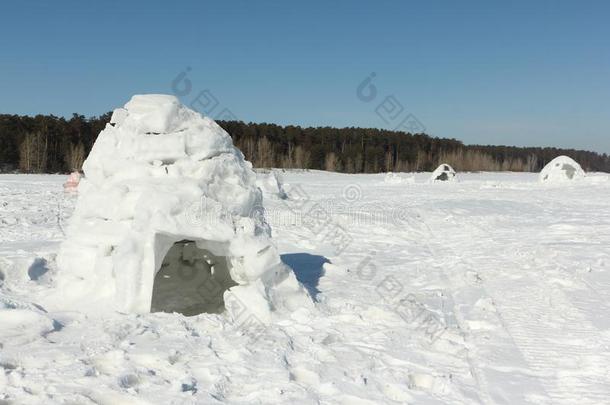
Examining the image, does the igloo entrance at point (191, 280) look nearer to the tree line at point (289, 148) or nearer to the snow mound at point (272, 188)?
the snow mound at point (272, 188)

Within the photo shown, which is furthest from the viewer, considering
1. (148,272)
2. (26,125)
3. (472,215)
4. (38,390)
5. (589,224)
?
(26,125)

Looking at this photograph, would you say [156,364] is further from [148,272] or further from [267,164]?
[267,164]

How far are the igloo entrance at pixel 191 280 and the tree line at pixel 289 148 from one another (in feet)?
114

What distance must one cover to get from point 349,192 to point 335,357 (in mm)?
21106

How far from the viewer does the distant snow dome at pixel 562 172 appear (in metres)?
31.5

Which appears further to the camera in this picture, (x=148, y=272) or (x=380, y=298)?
(x=380, y=298)

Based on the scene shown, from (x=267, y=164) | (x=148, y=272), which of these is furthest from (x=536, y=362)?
(x=267, y=164)

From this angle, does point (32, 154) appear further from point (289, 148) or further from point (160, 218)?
point (160, 218)

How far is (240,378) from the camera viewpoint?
4098 mm

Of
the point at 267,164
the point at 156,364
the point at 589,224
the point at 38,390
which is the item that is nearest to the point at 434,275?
the point at 156,364

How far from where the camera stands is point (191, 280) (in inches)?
275

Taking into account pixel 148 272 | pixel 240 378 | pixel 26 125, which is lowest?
pixel 240 378

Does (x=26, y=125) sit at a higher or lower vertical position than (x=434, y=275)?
higher

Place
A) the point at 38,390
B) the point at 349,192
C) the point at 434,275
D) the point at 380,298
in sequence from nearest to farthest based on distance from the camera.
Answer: the point at 38,390
the point at 380,298
the point at 434,275
the point at 349,192
